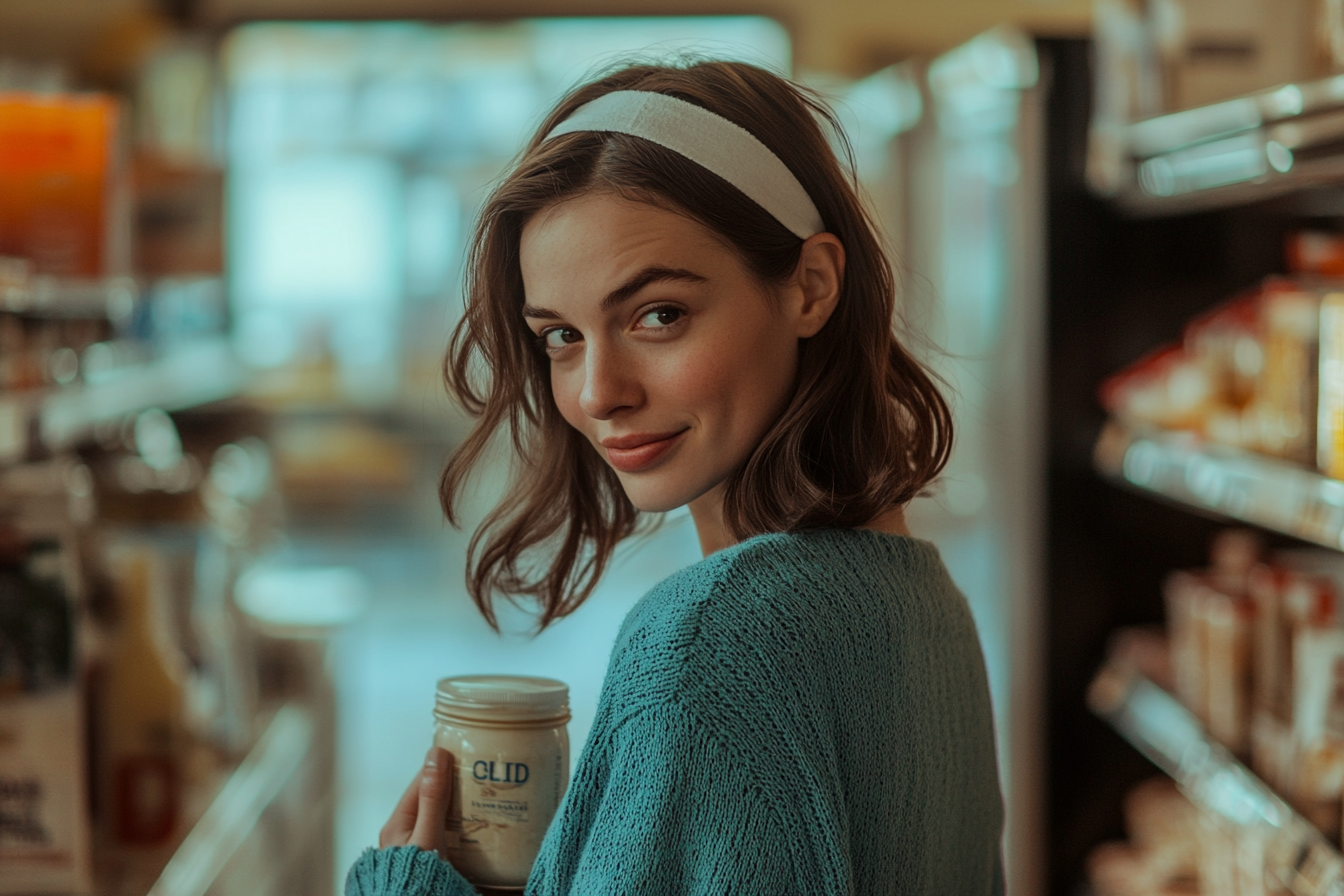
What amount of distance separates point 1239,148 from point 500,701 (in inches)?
58.8

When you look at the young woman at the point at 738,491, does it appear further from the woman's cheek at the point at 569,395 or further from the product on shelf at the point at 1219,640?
the product on shelf at the point at 1219,640

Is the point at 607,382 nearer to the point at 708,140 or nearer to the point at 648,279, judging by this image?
the point at 648,279

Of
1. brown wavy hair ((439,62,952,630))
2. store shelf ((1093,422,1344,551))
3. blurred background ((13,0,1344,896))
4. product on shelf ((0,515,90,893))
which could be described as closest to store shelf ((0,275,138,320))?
blurred background ((13,0,1344,896))

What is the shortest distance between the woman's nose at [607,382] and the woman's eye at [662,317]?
3cm

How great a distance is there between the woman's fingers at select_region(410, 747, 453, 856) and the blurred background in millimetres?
503

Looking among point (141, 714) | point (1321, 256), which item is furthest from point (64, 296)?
point (1321, 256)

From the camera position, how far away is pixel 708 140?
3.18 ft

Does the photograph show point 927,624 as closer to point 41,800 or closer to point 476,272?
point 476,272

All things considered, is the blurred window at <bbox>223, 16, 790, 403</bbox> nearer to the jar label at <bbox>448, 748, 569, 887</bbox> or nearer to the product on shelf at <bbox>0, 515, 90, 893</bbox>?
the product on shelf at <bbox>0, 515, 90, 893</bbox>

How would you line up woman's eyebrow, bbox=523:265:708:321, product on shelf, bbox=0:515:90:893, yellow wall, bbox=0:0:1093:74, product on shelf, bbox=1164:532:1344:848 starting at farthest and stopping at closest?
yellow wall, bbox=0:0:1093:74, product on shelf, bbox=1164:532:1344:848, product on shelf, bbox=0:515:90:893, woman's eyebrow, bbox=523:265:708:321

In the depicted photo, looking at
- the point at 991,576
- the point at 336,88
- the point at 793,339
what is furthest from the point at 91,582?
the point at 336,88

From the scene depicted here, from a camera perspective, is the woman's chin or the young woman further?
the woman's chin

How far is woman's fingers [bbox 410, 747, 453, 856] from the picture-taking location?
3.21 ft

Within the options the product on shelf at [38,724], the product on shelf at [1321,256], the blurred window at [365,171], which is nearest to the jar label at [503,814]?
the product on shelf at [38,724]
